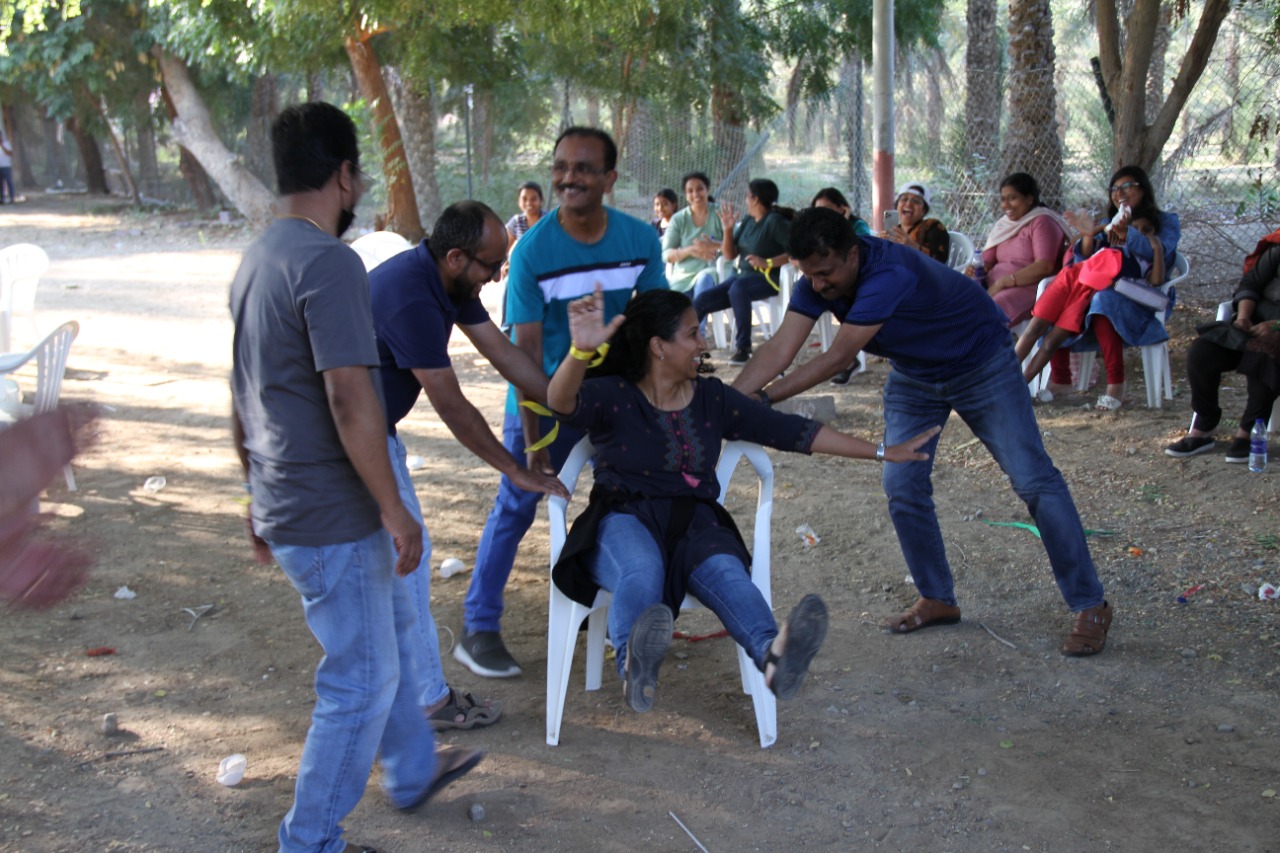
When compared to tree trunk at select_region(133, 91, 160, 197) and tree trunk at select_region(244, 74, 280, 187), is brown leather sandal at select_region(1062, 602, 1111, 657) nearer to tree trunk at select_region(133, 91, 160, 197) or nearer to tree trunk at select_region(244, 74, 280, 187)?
tree trunk at select_region(244, 74, 280, 187)

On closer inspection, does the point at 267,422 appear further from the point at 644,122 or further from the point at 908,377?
the point at 644,122

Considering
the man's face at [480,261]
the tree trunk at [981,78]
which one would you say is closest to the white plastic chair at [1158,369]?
the man's face at [480,261]

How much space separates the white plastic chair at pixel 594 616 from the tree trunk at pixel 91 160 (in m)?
29.8

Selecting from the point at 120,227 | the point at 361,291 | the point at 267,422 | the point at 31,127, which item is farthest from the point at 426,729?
the point at 31,127

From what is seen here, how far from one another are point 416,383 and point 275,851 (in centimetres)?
144

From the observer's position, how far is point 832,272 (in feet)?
12.8

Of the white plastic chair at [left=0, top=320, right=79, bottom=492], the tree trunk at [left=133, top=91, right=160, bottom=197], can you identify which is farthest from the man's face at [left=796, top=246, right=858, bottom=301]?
the tree trunk at [left=133, top=91, right=160, bottom=197]

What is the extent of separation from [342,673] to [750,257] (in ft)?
23.7

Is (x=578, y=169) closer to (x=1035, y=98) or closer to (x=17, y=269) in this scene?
(x=17, y=269)

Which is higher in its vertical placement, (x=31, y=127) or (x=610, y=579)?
(x=31, y=127)

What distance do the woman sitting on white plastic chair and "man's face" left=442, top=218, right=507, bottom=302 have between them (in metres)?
0.30

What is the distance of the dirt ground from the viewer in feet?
10.6

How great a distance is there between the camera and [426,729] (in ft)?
10.5

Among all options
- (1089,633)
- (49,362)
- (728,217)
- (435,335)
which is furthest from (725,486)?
(728,217)
